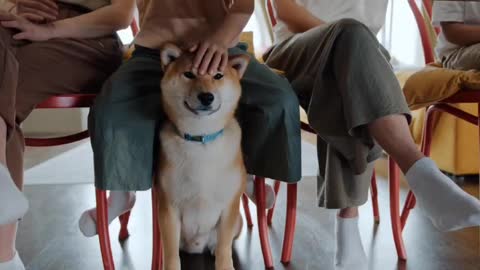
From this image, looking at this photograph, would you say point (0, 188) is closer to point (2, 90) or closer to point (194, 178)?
point (2, 90)

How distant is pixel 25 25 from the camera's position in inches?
40.3

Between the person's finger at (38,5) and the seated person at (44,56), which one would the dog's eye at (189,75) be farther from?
the person's finger at (38,5)

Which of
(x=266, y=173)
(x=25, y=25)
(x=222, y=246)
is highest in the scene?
(x=25, y=25)

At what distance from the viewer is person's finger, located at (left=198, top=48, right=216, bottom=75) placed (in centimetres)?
92

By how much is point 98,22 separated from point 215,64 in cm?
36

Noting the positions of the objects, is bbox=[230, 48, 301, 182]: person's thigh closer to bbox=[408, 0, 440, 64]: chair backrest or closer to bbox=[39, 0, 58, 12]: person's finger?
bbox=[39, 0, 58, 12]: person's finger

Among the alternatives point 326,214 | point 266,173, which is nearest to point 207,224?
point 266,173

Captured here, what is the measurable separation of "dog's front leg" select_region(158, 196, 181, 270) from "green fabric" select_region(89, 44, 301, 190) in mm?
58

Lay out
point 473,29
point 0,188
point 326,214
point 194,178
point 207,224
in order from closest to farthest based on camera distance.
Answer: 1. point 0,188
2. point 194,178
3. point 207,224
4. point 473,29
5. point 326,214

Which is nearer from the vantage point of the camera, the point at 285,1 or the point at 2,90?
the point at 2,90

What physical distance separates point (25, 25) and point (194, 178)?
18.2 inches

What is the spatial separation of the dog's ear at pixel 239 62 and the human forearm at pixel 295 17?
0.31 meters

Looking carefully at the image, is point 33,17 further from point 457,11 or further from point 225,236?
point 457,11

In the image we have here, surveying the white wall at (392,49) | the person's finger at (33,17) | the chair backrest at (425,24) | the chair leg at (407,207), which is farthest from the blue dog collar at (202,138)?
the white wall at (392,49)
